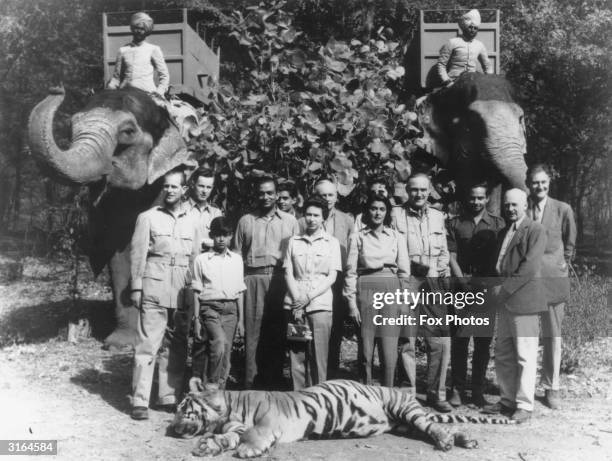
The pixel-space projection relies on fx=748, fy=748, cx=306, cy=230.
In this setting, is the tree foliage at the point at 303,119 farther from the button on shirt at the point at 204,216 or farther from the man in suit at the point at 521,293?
the man in suit at the point at 521,293

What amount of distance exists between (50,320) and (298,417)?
19.5ft

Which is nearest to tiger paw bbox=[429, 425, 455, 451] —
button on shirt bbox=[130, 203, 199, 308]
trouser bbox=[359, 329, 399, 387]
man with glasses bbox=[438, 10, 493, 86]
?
trouser bbox=[359, 329, 399, 387]

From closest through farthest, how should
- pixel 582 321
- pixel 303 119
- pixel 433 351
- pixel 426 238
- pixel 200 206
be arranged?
pixel 433 351 → pixel 426 238 → pixel 200 206 → pixel 303 119 → pixel 582 321

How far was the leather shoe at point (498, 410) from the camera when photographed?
568 cm

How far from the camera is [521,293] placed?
555cm

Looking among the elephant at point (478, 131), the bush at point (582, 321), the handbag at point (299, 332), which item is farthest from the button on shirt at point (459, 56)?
the handbag at point (299, 332)

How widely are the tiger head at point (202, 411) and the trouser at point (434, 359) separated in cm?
158

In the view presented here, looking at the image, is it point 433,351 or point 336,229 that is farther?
point 336,229

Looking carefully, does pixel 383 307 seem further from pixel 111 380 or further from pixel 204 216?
pixel 111 380

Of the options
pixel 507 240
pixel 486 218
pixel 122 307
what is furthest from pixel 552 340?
pixel 122 307

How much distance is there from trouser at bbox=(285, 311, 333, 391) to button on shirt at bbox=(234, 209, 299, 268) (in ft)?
1.97

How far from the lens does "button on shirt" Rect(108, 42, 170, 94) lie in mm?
8180

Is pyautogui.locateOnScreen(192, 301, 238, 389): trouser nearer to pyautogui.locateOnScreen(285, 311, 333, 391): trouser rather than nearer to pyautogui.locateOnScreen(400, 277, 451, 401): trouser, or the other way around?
pyautogui.locateOnScreen(285, 311, 333, 391): trouser

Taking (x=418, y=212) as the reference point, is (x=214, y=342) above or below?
below
